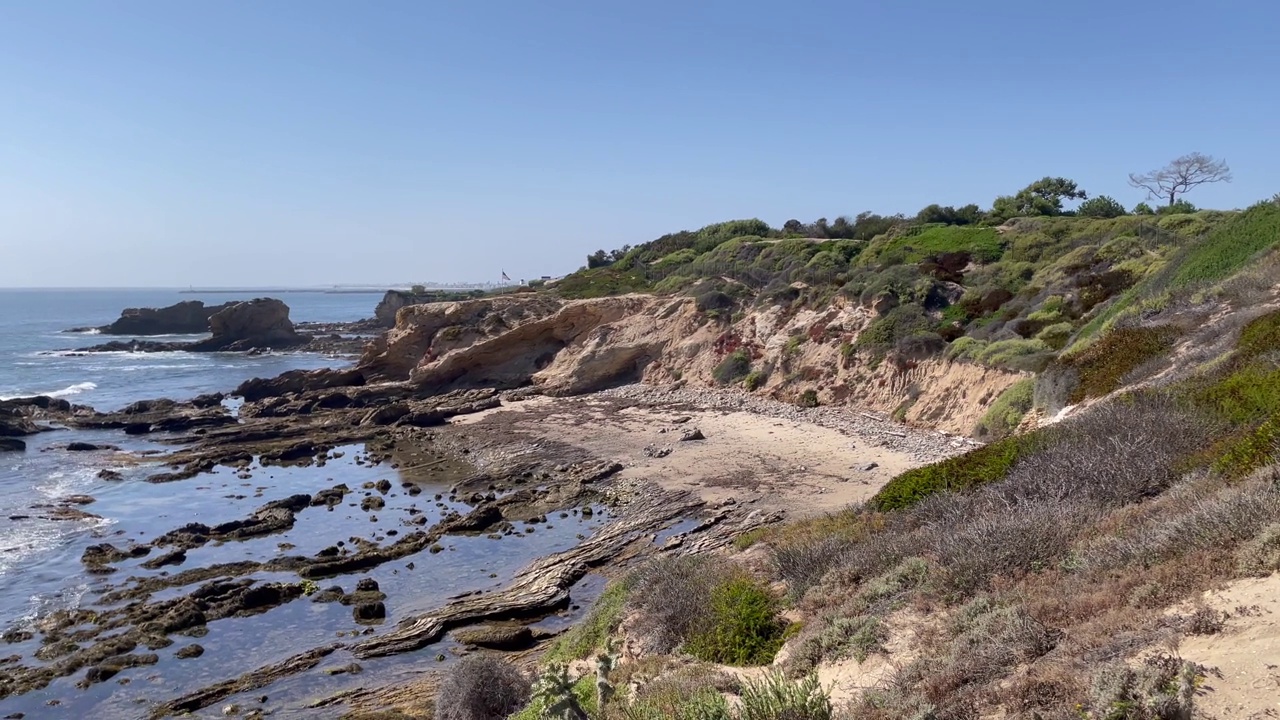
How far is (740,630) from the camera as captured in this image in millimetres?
7609

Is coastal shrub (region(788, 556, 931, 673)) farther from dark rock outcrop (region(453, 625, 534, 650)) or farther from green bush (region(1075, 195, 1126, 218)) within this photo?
green bush (region(1075, 195, 1126, 218))

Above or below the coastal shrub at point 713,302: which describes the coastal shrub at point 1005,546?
below

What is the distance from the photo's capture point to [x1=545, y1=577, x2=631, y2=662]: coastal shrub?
30.4 feet

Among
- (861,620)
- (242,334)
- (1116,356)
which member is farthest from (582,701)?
(242,334)

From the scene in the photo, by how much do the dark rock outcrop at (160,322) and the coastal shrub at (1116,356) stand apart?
80236 mm

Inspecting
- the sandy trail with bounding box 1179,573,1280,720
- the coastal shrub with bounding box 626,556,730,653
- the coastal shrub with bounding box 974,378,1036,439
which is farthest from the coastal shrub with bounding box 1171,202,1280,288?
the sandy trail with bounding box 1179,573,1280,720

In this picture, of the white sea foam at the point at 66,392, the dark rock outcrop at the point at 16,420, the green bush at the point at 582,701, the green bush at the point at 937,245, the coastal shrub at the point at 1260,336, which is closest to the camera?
the green bush at the point at 582,701

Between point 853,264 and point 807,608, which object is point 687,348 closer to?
point 853,264

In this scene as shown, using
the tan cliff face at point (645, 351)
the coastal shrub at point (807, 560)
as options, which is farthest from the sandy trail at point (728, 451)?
the coastal shrub at point (807, 560)

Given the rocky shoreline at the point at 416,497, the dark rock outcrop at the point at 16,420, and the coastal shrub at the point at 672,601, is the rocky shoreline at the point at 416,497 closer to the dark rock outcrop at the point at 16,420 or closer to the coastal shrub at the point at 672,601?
the dark rock outcrop at the point at 16,420

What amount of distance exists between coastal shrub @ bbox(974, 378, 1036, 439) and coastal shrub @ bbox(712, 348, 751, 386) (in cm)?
1270

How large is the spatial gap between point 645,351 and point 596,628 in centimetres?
2735

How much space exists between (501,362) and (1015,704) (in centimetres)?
3589

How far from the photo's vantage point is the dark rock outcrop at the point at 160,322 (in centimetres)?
8075
